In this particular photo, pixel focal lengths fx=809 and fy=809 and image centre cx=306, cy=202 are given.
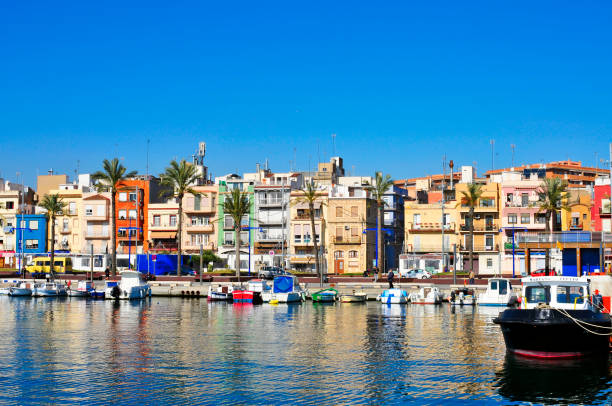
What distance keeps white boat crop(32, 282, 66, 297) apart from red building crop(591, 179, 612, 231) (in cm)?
6808

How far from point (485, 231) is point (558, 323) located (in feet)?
269

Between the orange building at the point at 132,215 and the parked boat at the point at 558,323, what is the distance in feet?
304

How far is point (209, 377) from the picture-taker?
36.1 m

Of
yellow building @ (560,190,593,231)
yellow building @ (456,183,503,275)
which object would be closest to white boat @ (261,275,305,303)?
yellow building @ (456,183,503,275)

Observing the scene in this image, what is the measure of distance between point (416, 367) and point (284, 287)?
45.7 m

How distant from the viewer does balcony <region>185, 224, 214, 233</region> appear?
12444cm

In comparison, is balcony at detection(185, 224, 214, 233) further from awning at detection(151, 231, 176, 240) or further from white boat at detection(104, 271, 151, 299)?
white boat at detection(104, 271, 151, 299)

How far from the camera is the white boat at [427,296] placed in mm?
81750

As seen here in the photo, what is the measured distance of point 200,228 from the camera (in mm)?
124625

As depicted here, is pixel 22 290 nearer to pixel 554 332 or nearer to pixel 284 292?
pixel 284 292

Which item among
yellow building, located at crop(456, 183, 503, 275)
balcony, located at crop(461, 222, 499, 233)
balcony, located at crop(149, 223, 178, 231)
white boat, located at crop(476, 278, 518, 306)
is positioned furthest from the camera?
balcony, located at crop(149, 223, 178, 231)

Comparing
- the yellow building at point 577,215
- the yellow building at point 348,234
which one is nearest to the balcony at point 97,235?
the yellow building at point 348,234

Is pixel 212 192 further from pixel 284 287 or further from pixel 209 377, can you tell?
pixel 209 377

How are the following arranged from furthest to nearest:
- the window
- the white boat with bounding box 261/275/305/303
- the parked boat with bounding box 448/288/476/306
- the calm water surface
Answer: the white boat with bounding box 261/275/305/303, the parked boat with bounding box 448/288/476/306, the window, the calm water surface
